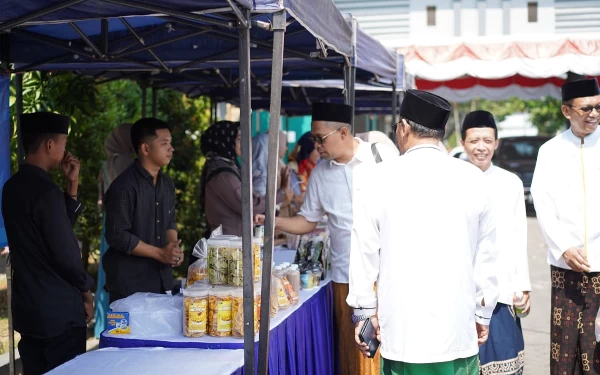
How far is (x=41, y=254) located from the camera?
3.96m

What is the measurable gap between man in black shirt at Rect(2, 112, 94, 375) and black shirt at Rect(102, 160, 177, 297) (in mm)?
650

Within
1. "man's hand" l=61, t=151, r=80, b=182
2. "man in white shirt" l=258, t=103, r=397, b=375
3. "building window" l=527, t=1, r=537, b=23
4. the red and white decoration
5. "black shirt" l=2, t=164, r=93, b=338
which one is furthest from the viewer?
"building window" l=527, t=1, r=537, b=23

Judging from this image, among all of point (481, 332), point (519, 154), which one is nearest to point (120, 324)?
point (481, 332)

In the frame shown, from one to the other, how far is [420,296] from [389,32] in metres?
20.8

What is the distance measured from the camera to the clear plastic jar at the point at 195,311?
12.2ft

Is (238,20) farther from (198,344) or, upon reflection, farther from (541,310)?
(541,310)

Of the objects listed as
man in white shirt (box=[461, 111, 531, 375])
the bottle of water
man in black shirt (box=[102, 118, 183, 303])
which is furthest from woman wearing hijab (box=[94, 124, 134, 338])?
the bottle of water

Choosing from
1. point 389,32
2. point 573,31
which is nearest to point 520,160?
point 573,31

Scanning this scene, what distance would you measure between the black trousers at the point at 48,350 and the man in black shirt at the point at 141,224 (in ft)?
2.37

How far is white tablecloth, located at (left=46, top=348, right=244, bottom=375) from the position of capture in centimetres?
329

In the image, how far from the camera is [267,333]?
11.7 ft

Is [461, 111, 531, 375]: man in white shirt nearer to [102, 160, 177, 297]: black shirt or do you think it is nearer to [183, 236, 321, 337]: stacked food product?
[183, 236, 321, 337]: stacked food product

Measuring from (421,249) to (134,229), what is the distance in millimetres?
2271

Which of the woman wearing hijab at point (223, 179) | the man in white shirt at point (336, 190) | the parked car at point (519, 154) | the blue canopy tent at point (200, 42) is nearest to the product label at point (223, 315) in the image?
the blue canopy tent at point (200, 42)
